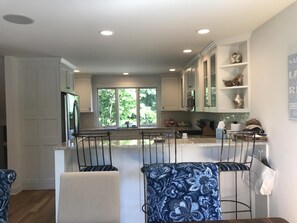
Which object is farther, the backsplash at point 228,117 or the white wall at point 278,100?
the backsplash at point 228,117

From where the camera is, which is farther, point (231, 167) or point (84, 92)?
point (84, 92)

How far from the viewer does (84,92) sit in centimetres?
638

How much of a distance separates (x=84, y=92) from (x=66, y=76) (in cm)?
158

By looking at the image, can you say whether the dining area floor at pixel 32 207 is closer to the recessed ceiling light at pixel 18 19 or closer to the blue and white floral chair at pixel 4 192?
the blue and white floral chair at pixel 4 192

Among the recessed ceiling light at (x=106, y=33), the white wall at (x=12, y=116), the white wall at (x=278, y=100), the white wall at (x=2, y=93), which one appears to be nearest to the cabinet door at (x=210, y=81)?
the white wall at (x=278, y=100)

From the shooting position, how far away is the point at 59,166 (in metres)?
2.83

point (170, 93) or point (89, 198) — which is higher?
point (170, 93)

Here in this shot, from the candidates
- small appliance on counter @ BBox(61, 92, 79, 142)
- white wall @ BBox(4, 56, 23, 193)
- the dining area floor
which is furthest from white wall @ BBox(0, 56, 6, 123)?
the dining area floor

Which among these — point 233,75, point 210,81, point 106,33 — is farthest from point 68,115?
point 233,75

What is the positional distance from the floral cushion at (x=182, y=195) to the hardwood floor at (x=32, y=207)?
7.01 ft

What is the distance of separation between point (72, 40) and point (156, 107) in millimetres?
3892

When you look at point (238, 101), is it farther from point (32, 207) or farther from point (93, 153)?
point (32, 207)

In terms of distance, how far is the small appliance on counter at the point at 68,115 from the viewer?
4449 mm

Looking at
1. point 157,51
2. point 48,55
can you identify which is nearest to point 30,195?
point 48,55
